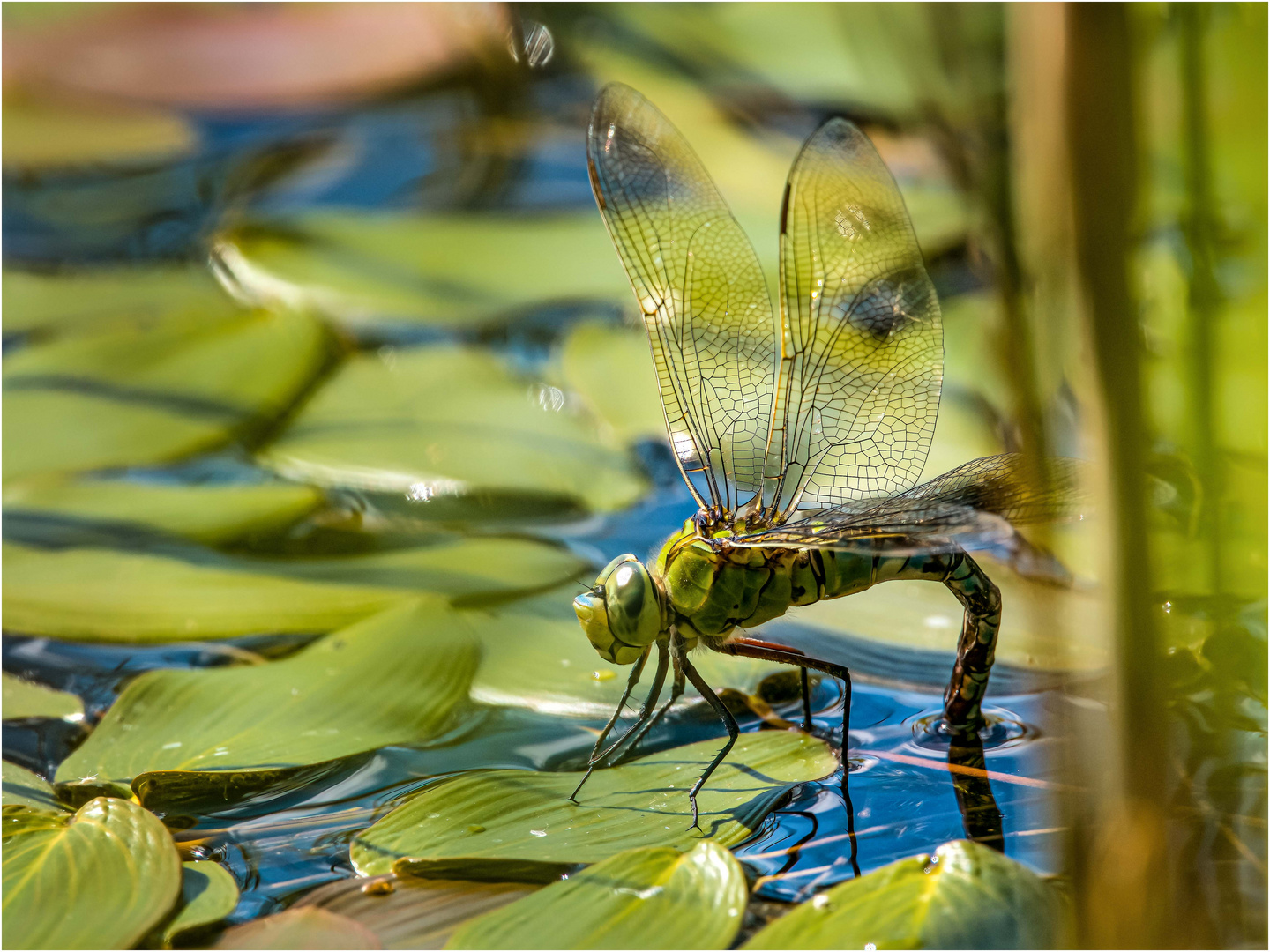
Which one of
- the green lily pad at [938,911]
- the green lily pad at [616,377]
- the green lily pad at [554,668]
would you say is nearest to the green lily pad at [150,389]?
the green lily pad at [616,377]

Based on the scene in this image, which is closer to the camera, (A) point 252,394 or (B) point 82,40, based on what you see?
(A) point 252,394

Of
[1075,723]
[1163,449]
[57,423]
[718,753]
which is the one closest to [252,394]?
[57,423]

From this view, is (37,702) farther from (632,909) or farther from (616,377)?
(616,377)

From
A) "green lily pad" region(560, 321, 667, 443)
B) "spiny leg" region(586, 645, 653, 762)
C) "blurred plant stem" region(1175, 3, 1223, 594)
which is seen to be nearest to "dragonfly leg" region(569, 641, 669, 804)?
"spiny leg" region(586, 645, 653, 762)

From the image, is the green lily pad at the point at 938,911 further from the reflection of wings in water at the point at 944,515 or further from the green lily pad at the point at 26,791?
the green lily pad at the point at 26,791

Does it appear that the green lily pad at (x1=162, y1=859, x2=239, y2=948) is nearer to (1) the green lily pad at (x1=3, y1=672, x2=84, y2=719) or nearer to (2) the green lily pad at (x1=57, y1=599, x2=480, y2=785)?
(2) the green lily pad at (x1=57, y1=599, x2=480, y2=785)

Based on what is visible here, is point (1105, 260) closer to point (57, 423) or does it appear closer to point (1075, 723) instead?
point (1075, 723)

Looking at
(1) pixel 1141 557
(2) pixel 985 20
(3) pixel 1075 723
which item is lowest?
(3) pixel 1075 723
